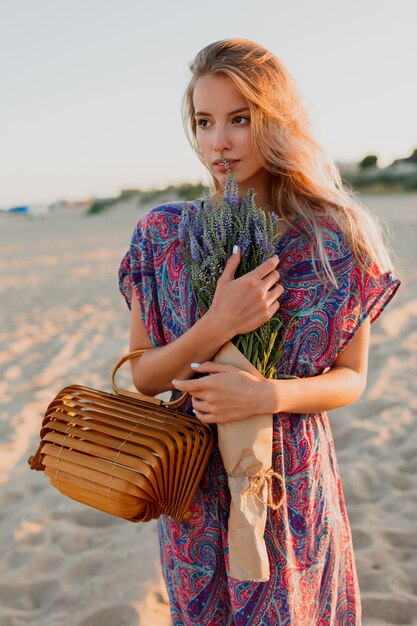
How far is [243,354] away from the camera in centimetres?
147

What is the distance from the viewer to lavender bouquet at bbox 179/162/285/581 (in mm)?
1383

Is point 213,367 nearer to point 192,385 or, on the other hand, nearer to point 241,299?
point 192,385

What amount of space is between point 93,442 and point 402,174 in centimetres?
2630

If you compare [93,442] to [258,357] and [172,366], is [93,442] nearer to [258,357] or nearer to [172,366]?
[172,366]

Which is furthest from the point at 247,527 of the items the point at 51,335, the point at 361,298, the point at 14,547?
the point at 51,335

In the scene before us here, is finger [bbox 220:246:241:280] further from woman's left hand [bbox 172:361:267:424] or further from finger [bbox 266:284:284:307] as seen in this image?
woman's left hand [bbox 172:361:267:424]

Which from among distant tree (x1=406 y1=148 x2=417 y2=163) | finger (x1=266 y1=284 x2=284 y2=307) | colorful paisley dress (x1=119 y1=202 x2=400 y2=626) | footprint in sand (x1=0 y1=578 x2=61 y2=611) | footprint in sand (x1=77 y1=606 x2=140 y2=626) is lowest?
distant tree (x1=406 y1=148 x2=417 y2=163)

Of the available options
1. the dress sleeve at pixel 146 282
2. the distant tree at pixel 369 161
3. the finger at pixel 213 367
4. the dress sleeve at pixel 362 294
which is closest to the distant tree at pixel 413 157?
the distant tree at pixel 369 161

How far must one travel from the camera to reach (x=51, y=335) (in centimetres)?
720

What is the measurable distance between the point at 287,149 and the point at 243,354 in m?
0.58

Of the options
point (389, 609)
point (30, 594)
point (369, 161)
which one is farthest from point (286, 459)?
point (369, 161)

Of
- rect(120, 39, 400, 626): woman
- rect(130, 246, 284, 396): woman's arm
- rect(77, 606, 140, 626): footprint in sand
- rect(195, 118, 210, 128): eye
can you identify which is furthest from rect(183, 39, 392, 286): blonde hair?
rect(77, 606, 140, 626): footprint in sand

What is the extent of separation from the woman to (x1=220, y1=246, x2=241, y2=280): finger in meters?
0.11

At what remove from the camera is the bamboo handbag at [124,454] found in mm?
1336
